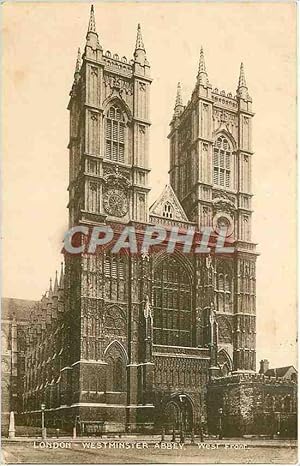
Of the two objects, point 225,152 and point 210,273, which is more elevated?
point 225,152

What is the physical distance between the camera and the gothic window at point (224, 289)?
11.4 meters

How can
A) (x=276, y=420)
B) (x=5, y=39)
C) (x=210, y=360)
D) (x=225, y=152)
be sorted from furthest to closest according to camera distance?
(x=225, y=152)
(x=210, y=360)
(x=276, y=420)
(x=5, y=39)

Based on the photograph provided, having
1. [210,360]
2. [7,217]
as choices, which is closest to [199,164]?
[210,360]

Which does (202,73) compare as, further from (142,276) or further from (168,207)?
(142,276)

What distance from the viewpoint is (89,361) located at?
33.5 feet

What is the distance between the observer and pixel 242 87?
10219 mm

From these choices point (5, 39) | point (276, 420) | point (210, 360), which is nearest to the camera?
point (5, 39)

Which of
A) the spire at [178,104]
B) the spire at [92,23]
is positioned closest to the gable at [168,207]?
the spire at [178,104]

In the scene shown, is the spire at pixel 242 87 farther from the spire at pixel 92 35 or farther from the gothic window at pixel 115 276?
the gothic window at pixel 115 276

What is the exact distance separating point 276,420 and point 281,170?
10.9 ft

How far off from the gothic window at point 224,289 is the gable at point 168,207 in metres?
1.00

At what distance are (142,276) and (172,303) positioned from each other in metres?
0.69

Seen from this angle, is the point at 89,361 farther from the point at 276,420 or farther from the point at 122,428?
the point at 276,420

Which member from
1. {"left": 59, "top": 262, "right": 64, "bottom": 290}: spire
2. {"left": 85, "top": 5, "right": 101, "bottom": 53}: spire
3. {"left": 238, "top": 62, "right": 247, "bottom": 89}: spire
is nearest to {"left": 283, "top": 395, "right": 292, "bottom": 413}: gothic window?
{"left": 59, "top": 262, "right": 64, "bottom": 290}: spire
